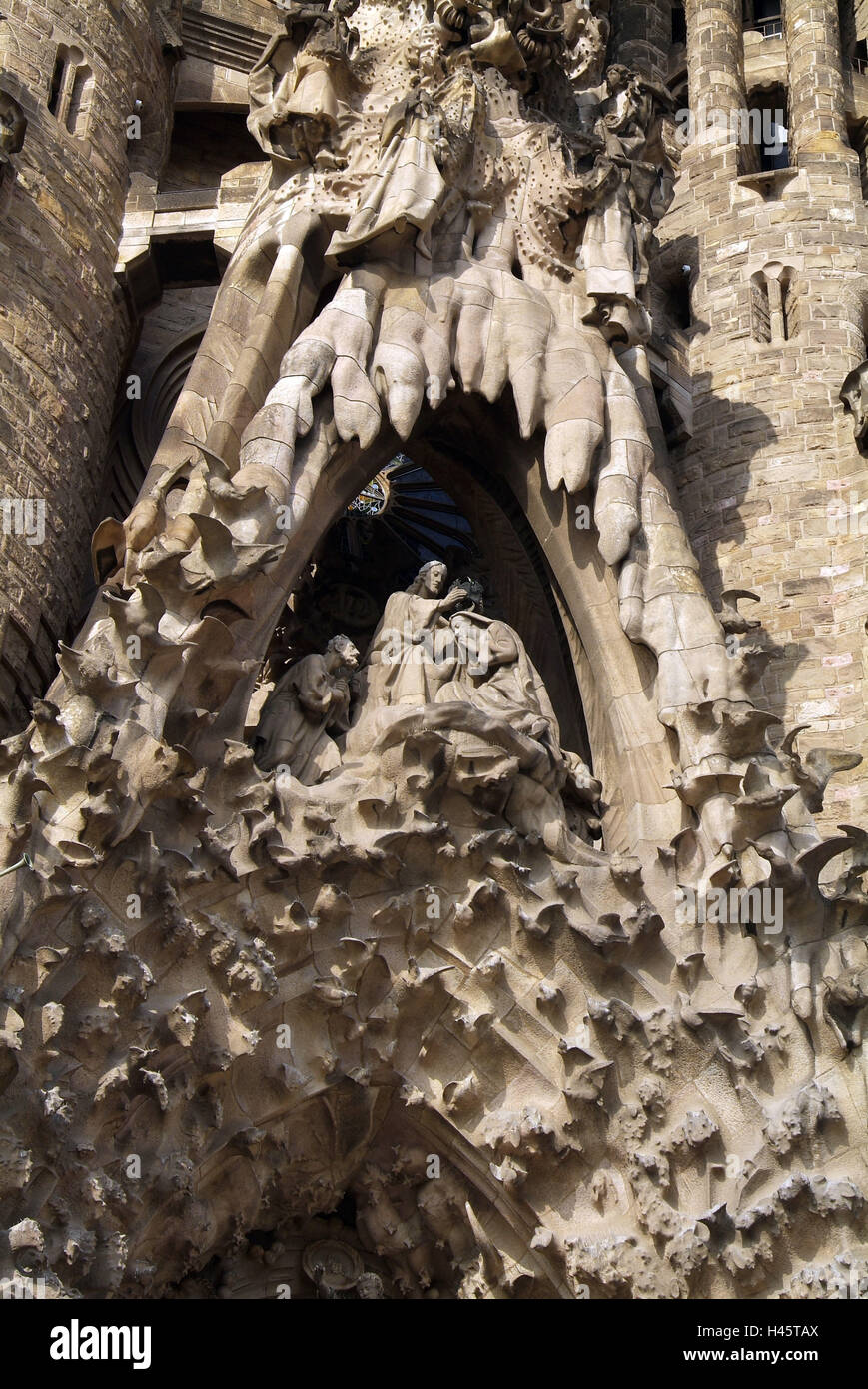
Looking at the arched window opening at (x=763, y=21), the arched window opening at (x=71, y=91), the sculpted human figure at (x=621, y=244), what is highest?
the arched window opening at (x=763, y=21)

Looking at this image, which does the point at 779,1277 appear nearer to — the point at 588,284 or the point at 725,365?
the point at 588,284

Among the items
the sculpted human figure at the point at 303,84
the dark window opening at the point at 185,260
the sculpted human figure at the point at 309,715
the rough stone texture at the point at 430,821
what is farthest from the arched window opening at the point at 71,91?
the sculpted human figure at the point at 309,715

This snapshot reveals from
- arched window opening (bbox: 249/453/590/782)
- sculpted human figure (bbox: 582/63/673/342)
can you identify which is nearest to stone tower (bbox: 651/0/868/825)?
sculpted human figure (bbox: 582/63/673/342)

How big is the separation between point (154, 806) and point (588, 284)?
166 inches

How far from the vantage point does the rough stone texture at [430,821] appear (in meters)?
10.1

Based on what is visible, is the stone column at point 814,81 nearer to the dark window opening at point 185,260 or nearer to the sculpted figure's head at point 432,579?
the dark window opening at point 185,260

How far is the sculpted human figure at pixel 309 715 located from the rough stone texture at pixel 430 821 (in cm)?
2

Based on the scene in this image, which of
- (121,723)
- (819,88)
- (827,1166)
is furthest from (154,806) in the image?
(819,88)

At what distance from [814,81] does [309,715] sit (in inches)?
326

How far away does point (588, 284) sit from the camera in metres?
13.1

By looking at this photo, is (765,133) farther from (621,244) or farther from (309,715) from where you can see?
(309,715)

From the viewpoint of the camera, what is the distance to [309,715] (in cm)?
1147

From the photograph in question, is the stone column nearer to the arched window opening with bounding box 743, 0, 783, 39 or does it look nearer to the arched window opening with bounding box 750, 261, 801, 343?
the arched window opening with bounding box 743, 0, 783, 39

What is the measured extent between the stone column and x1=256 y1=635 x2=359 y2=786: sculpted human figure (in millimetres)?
6931
